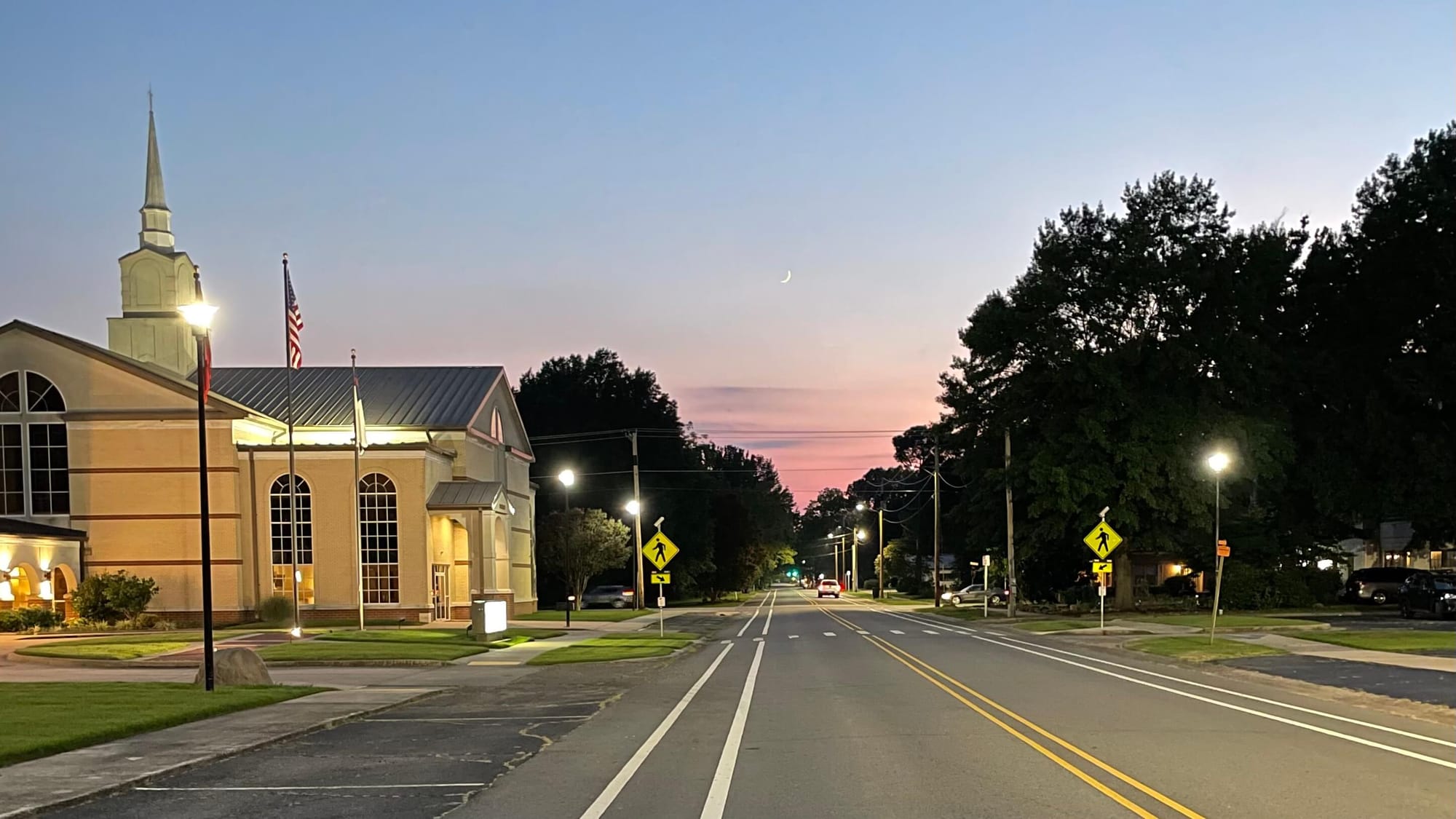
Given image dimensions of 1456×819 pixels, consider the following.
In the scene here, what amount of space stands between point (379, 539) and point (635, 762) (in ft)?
124

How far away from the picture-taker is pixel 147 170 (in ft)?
182

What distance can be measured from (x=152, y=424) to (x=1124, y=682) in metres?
39.1

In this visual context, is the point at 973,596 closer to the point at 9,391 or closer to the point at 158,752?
the point at 9,391

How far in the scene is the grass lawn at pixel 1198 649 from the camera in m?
26.9

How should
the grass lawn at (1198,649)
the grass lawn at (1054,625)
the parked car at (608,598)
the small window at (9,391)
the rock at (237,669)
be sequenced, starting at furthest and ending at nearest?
the parked car at (608,598) < the small window at (9,391) < the grass lawn at (1054,625) < the grass lawn at (1198,649) < the rock at (237,669)

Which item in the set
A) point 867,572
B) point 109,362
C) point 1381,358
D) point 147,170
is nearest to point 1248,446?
point 1381,358

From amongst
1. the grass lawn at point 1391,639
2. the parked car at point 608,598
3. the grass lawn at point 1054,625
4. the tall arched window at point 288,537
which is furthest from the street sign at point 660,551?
the parked car at point 608,598

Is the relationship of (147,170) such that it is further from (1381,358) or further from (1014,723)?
(1381,358)

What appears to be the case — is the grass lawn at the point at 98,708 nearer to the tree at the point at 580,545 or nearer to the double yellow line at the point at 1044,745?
the double yellow line at the point at 1044,745

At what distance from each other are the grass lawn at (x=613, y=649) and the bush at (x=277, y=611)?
1421cm

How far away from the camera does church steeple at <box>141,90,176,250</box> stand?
53.9 m

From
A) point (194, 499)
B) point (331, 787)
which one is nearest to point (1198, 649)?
point (331, 787)

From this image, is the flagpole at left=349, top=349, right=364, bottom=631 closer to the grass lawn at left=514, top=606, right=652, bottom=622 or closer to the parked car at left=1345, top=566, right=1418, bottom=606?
the grass lawn at left=514, top=606, right=652, bottom=622

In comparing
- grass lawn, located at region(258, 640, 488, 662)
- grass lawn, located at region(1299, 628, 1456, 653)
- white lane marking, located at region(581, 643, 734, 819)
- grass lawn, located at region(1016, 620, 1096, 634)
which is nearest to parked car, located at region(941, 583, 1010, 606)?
grass lawn, located at region(1016, 620, 1096, 634)
